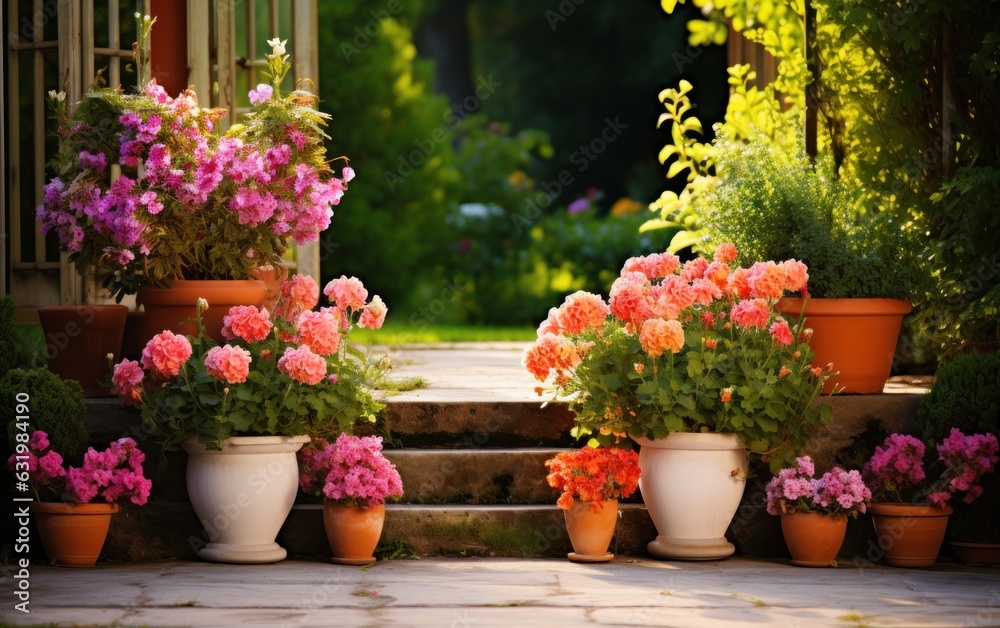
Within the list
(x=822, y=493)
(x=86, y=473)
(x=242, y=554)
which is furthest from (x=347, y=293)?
(x=822, y=493)

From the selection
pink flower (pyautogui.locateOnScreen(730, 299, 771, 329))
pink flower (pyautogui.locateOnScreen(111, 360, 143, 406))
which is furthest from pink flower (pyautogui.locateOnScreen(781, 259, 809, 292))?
pink flower (pyautogui.locateOnScreen(111, 360, 143, 406))

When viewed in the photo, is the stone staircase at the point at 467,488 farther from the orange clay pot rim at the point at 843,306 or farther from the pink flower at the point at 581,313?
the pink flower at the point at 581,313

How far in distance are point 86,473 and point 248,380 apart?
2.04 ft

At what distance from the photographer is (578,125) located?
851 inches

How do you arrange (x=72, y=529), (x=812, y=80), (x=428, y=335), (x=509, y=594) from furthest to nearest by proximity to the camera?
(x=428, y=335) → (x=812, y=80) → (x=72, y=529) → (x=509, y=594)

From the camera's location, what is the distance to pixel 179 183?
471 centimetres

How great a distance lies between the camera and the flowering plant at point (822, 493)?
14.9 ft

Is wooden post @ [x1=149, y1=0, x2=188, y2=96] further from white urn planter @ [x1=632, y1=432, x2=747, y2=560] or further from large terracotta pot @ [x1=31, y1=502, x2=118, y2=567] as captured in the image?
white urn planter @ [x1=632, y1=432, x2=747, y2=560]

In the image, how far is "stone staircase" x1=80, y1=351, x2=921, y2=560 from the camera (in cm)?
468

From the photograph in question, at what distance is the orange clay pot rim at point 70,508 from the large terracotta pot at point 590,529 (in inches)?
61.9

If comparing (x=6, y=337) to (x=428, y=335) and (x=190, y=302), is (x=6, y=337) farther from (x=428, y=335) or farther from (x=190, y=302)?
(x=428, y=335)

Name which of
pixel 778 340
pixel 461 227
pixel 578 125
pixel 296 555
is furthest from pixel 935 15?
pixel 578 125

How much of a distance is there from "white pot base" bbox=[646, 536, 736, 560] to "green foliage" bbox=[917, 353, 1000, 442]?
86 centimetres

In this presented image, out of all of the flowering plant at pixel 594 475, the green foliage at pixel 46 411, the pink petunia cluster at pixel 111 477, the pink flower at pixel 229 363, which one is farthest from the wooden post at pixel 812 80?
the green foliage at pixel 46 411
